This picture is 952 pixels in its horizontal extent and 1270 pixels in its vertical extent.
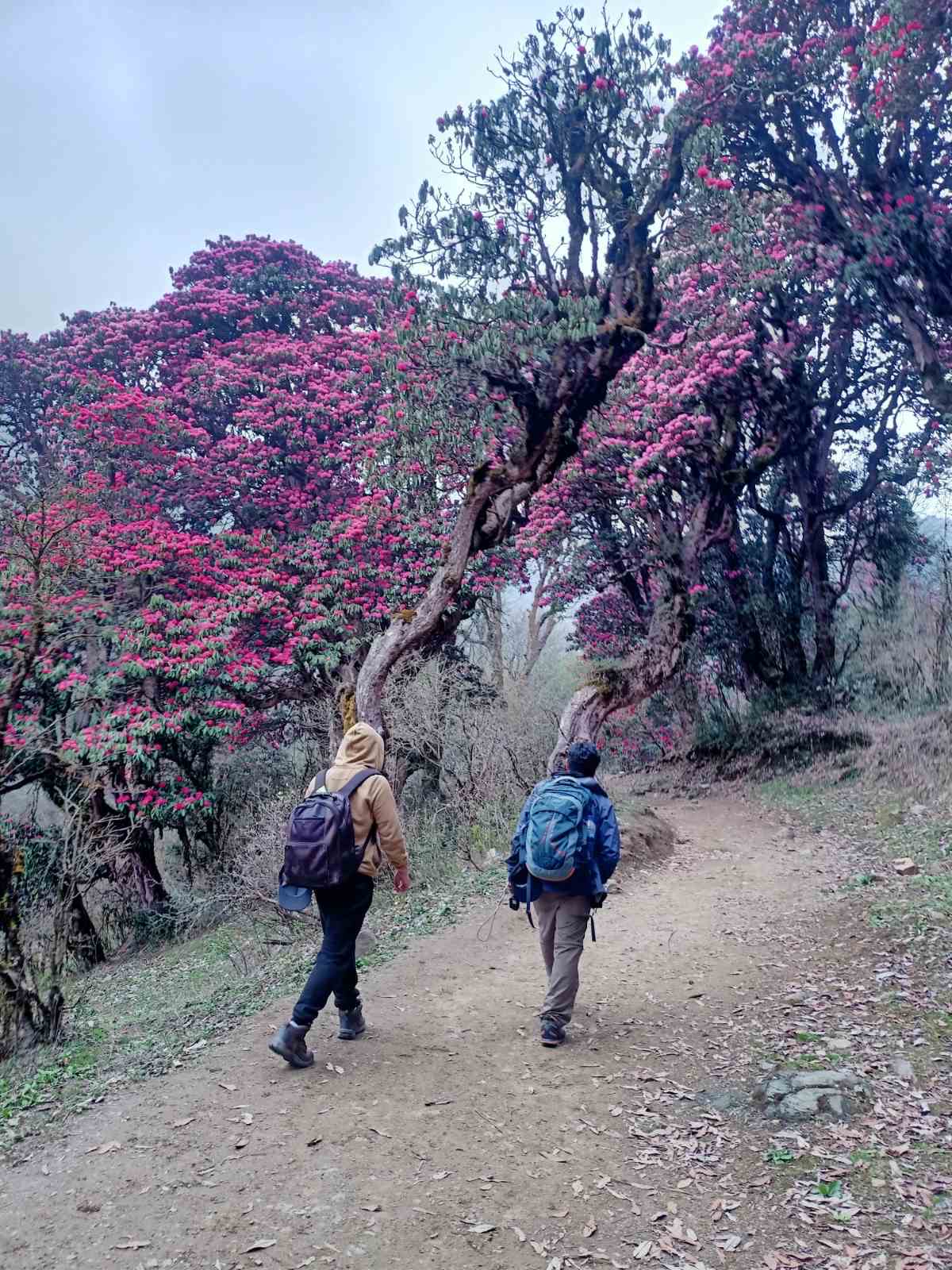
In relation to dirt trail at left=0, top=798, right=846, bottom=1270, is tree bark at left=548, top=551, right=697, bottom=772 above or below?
above

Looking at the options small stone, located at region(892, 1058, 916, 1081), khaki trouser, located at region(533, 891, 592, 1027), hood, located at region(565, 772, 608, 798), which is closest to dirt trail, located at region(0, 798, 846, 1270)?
khaki trouser, located at region(533, 891, 592, 1027)

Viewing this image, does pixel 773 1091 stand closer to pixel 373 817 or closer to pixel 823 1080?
pixel 823 1080

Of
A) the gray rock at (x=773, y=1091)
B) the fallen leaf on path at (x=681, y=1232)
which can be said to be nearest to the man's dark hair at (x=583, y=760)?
the gray rock at (x=773, y=1091)

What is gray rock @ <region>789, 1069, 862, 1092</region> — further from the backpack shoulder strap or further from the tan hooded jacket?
the backpack shoulder strap

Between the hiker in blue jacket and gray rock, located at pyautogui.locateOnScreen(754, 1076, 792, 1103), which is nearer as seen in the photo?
gray rock, located at pyautogui.locateOnScreen(754, 1076, 792, 1103)

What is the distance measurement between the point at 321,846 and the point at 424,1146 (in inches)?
55.3

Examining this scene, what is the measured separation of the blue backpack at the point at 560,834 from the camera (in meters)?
4.43

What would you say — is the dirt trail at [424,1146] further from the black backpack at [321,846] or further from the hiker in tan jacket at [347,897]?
the black backpack at [321,846]

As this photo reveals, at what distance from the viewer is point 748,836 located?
10.5 meters

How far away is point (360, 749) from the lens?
15.0ft

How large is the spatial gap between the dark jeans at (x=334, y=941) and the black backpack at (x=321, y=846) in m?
0.11

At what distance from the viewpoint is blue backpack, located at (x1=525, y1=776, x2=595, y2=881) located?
443 centimetres

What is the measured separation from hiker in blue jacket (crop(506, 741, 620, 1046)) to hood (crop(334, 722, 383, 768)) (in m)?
0.88

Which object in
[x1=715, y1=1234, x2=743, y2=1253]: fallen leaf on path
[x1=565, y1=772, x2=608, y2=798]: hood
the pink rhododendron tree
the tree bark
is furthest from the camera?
the tree bark
